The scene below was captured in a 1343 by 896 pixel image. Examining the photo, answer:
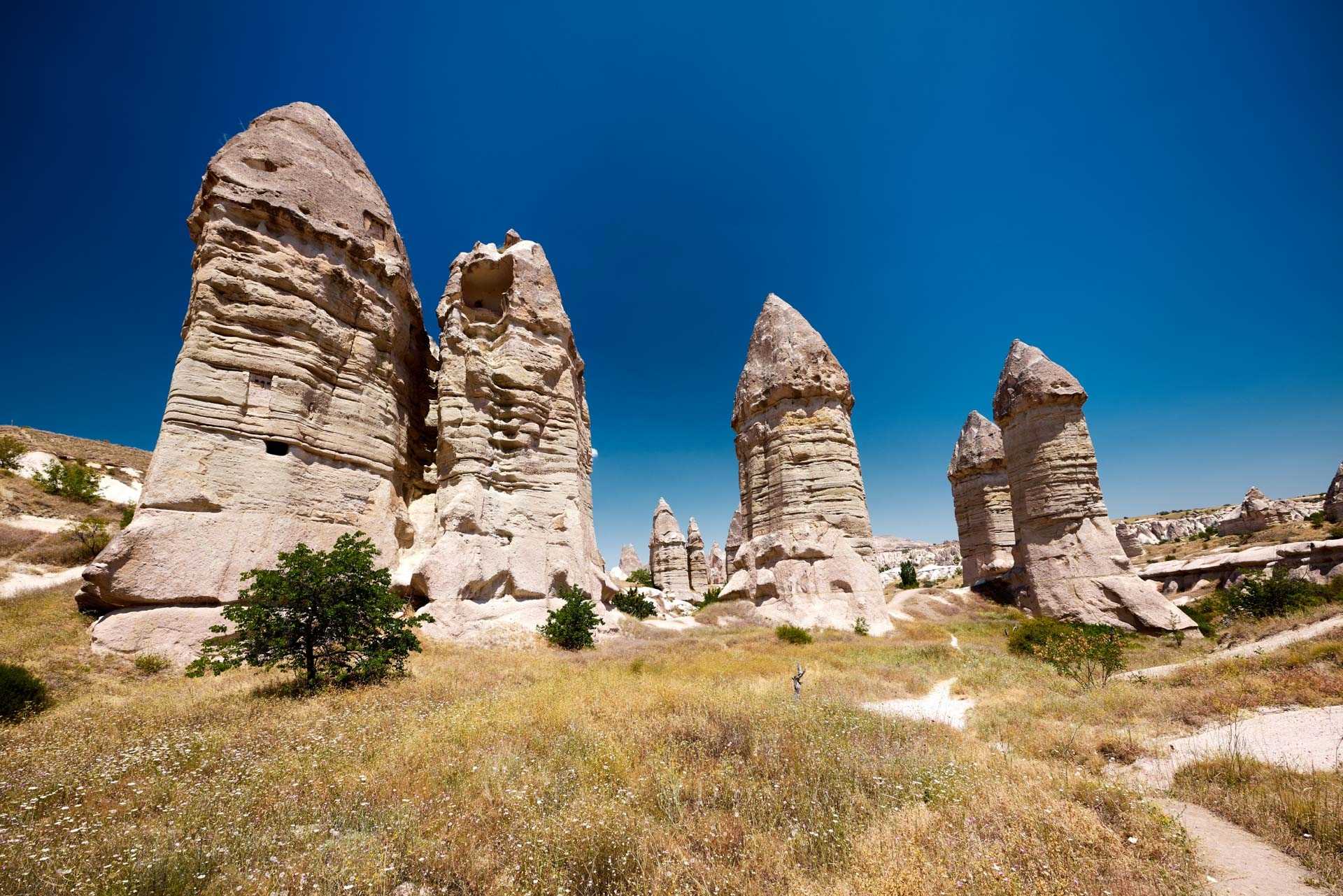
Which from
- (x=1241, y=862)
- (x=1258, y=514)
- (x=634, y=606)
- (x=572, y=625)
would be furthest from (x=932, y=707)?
(x=1258, y=514)

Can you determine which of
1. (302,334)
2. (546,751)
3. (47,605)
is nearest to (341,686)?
(546,751)

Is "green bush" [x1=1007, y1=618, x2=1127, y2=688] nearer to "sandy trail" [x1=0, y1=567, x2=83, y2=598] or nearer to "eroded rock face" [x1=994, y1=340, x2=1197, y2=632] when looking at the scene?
"eroded rock face" [x1=994, y1=340, x2=1197, y2=632]

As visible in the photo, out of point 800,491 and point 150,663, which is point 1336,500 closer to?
point 800,491

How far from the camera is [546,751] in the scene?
4.61 meters

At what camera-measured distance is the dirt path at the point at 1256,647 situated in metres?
8.48

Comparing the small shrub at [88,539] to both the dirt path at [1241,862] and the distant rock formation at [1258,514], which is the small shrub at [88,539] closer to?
the dirt path at [1241,862]

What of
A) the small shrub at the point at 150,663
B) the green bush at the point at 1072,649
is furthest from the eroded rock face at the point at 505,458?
the green bush at the point at 1072,649

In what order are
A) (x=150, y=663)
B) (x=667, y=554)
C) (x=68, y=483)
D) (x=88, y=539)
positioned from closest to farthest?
1. (x=150, y=663)
2. (x=88, y=539)
3. (x=68, y=483)
4. (x=667, y=554)

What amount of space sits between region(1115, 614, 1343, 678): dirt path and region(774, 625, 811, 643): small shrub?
6.06 metres

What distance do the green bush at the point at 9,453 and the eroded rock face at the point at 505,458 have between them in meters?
16.2

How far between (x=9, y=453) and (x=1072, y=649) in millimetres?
32178

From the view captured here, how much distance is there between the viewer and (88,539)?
11.8m

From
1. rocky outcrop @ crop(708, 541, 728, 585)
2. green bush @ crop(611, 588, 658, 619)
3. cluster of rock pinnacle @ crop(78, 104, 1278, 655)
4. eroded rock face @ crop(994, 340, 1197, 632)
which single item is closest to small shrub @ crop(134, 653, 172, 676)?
cluster of rock pinnacle @ crop(78, 104, 1278, 655)

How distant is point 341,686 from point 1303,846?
947 centimetres
